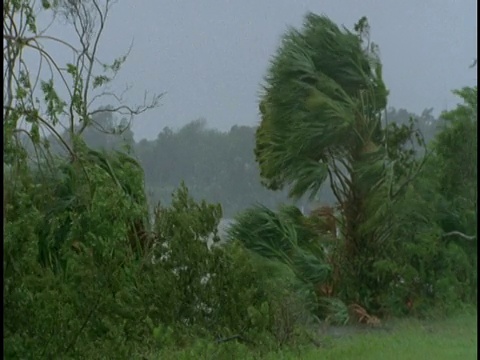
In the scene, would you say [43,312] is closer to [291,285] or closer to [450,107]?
[291,285]

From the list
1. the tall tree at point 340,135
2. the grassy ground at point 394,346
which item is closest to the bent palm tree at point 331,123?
the tall tree at point 340,135

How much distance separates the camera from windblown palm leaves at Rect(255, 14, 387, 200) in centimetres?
169

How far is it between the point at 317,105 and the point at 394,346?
2.04 ft

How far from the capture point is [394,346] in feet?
5.44

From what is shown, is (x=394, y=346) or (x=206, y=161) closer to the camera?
(x=394, y=346)

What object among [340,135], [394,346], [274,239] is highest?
[340,135]

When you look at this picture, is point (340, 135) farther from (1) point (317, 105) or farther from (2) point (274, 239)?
(2) point (274, 239)

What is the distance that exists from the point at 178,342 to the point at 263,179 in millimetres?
454

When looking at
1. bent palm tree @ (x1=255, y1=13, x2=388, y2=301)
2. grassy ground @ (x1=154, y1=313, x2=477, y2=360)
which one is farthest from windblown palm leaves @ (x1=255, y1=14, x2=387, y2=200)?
grassy ground @ (x1=154, y1=313, x2=477, y2=360)

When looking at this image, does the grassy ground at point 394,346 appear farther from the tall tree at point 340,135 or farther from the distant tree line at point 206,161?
the distant tree line at point 206,161

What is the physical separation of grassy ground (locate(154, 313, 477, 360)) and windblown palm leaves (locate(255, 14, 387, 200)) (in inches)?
15.0

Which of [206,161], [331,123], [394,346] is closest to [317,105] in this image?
[331,123]

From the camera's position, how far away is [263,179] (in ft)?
5.64

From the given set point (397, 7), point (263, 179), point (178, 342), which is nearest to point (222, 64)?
point (263, 179)
